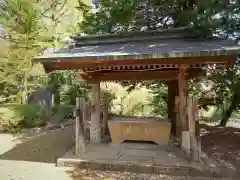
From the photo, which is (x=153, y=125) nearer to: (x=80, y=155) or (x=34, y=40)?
(x=80, y=155)

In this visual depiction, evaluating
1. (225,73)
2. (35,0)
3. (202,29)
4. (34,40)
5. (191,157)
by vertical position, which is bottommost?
(191,157)

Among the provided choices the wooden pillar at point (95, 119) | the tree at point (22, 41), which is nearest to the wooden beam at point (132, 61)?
the wooden pillar at point (95, 119)

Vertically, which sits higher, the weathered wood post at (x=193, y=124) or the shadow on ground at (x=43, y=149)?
the weathered wood post at (x=193, y=124)

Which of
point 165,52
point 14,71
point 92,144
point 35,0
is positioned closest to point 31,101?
point 14,71

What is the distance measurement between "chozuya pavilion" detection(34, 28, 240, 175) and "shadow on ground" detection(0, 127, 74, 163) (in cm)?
75

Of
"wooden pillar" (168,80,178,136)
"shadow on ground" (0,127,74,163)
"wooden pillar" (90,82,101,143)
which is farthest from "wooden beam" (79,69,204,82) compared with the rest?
"shadow on ground" (0,127,74,163)

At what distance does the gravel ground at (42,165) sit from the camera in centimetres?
479

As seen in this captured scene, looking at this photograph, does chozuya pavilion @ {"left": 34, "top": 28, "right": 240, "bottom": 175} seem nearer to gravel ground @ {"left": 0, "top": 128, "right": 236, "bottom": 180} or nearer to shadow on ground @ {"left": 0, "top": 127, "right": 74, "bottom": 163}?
gravel ground @ {"left": 0, "top": 128, "right": 236, "bottom": 180}

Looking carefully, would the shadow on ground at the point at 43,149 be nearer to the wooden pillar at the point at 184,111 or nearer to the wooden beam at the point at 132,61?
the wooden beam at the point at 132,61

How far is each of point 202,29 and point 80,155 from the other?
12.3ft

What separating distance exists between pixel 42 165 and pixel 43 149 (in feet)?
4.57

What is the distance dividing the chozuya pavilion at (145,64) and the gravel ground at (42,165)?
636 millimetres

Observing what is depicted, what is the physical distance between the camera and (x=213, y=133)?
26.2 ft

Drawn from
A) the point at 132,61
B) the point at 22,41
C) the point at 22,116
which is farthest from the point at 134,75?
the point at 22,41
